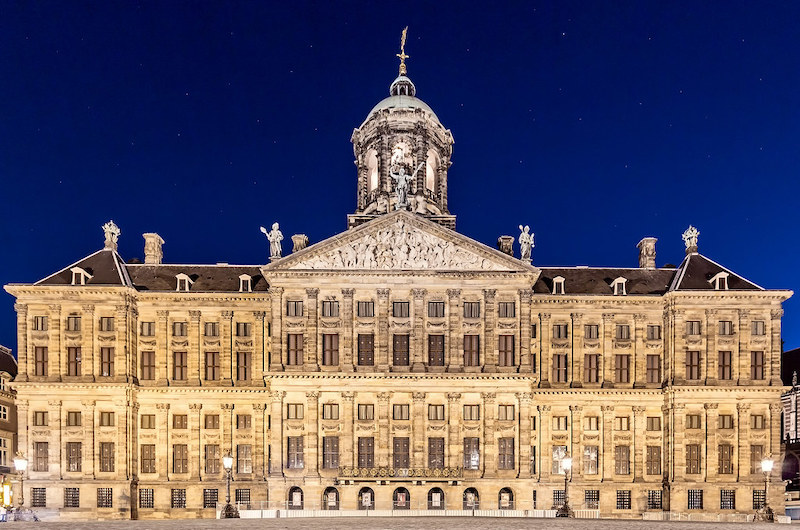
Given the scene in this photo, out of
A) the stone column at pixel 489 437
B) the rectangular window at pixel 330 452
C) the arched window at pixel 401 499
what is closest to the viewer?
the arched window at pixel 401 499

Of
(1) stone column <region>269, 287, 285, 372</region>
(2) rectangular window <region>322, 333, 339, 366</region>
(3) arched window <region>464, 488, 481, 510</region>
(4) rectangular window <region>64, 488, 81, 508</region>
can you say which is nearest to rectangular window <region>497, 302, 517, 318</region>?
(2) rectangular window <region>322, 333, 339, 366</region>

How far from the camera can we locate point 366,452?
55.2 metres

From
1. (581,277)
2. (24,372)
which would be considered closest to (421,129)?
(581,277)

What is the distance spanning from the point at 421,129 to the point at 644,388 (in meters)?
26.7

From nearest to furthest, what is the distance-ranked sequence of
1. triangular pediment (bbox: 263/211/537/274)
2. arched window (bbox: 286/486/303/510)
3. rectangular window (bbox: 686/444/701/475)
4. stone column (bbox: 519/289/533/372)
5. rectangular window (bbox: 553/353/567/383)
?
arched window (bbox: 286/486/303/510)
stone column (bbox: 519/289/533/372)
triangular pediment (bbox: 263/211/537/274)
rectangular window (bbox: 686/444/701/475)
rectangular window (bbox: 553/353/567/383)

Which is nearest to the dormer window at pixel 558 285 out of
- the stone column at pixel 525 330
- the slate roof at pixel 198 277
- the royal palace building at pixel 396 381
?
the royal palace building at pixel 396 381

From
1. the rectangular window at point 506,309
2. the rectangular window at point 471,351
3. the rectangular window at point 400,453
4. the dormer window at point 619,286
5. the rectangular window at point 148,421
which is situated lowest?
the rectangular window at point 400,453

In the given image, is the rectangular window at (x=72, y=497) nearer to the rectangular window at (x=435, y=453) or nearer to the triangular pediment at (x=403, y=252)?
the triangular pediment at (x=403, y=252)

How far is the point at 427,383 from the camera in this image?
55469 millimetres

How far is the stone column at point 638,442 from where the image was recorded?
59188 millimetres

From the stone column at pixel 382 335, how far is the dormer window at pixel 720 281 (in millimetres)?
24152

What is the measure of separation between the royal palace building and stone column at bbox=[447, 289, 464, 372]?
0.12m

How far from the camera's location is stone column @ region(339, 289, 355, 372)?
182 feet

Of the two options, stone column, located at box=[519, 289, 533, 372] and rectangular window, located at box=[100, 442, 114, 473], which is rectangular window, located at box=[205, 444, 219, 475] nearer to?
rectangular window, located at box=[100, 442, 114, 473]
